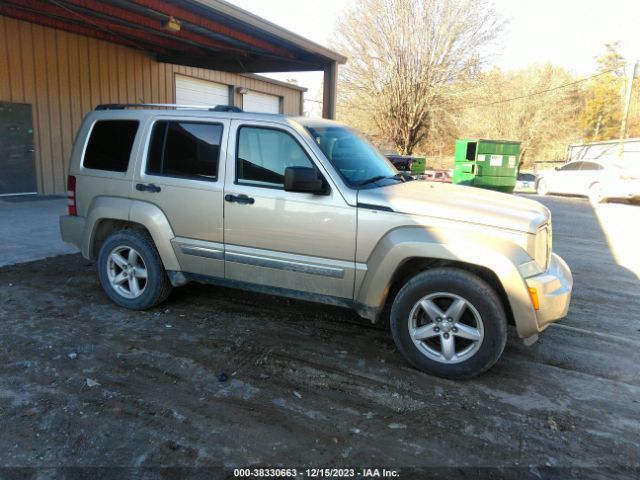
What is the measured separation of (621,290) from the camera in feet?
20.3

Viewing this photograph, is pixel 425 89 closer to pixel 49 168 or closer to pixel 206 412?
pixel 49 168

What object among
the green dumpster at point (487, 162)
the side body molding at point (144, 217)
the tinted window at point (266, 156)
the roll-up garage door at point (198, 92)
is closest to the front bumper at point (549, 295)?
the tinted window at point (266, 156)

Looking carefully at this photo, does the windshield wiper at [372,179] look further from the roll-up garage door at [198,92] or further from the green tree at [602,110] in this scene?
the green tree at [602,110]

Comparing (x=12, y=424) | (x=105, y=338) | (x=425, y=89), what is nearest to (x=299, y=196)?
(x=105, y=338)

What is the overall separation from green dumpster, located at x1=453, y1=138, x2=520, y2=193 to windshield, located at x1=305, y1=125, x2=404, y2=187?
49.1 ft

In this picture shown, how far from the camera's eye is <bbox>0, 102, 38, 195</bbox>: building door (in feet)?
37.5

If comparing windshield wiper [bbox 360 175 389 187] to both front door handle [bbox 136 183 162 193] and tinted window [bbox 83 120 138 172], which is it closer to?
front door handle [bbox 136 183 162 193]

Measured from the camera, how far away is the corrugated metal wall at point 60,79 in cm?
1139

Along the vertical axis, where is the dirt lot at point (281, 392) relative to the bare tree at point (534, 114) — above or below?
below

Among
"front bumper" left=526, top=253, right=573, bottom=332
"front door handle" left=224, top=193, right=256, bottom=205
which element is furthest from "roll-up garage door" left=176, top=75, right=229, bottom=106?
"front bumper" left=526, top=253, right=573, bottom=332

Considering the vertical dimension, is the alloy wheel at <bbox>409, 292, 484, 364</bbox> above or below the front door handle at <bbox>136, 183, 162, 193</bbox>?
below

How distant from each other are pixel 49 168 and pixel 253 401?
38.3 ft

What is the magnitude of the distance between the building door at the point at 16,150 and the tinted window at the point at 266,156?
977 centimetres

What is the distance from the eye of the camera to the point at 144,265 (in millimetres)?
4895
